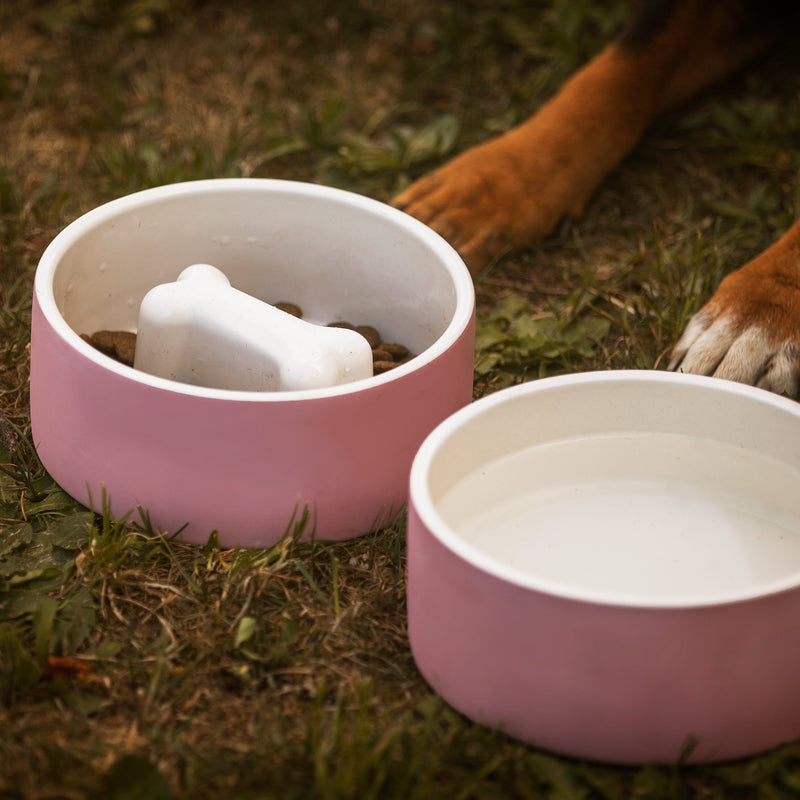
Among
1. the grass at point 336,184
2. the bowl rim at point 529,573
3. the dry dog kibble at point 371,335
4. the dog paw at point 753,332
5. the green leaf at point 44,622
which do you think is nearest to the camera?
the bowl rim at point 529,573

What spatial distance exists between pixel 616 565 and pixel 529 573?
0.11 meters

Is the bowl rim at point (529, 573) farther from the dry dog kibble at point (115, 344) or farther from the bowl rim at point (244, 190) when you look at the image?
Result: the dry dog kibble at point (115, 344)

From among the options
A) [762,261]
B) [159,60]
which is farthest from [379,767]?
[159,60]

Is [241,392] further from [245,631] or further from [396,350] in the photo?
[396,350]

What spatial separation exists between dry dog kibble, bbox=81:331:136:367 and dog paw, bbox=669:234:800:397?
821 millimetres

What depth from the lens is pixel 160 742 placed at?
123 centimetres

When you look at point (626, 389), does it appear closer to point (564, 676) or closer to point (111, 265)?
point (564, 676)

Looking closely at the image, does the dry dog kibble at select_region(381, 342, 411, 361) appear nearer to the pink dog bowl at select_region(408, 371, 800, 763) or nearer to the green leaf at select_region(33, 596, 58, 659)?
the pink dog bowl at select_region(408, 371, 800, 763)

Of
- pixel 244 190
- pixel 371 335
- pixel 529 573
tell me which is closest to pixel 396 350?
pixel 371 335

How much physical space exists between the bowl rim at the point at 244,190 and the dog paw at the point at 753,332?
393 millimetres

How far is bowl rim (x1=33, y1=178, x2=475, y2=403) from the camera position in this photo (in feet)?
4.49

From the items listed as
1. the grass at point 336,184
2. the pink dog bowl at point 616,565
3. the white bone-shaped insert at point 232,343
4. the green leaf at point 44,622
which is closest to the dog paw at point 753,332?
the grass at point 336,184

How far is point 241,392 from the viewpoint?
4.53 ft

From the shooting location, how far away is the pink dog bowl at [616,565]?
112cm
